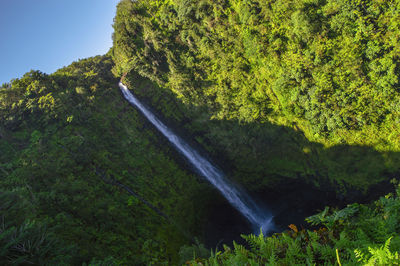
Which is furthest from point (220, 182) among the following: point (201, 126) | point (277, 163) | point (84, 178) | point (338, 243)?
point (338, 243)

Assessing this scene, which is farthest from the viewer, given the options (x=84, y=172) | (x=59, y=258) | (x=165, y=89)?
(x=165, y=89)

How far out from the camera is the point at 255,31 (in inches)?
845

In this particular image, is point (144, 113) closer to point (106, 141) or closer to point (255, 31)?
point (106, 141)

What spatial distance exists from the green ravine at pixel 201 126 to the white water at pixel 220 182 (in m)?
0.91

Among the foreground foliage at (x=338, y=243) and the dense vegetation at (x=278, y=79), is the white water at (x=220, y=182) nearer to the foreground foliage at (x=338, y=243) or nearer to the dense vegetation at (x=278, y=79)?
the dense vegetation at (x=278, y=79)

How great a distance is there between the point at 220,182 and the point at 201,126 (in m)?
7.41

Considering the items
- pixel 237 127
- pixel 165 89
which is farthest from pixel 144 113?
pixel 237 127

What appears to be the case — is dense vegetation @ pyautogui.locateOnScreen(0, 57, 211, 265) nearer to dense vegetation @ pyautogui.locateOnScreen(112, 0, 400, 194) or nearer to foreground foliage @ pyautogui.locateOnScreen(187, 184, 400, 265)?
dense vegetation @ pyautogui.locateOnScreen(112, 0, 400, 194)

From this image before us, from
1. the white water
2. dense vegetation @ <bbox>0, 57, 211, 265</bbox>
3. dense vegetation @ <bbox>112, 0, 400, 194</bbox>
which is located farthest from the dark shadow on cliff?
dense vegetation @ <bbox>0, 57, 211, 265</bbox>

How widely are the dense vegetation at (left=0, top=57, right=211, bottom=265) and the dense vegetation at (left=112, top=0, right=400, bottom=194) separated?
→ 5565 millimetres

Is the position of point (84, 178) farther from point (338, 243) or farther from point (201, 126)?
point (338, 243)

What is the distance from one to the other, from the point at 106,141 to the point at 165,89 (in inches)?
383

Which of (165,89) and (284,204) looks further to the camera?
(165,89)

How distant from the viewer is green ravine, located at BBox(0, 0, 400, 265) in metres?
16.7
